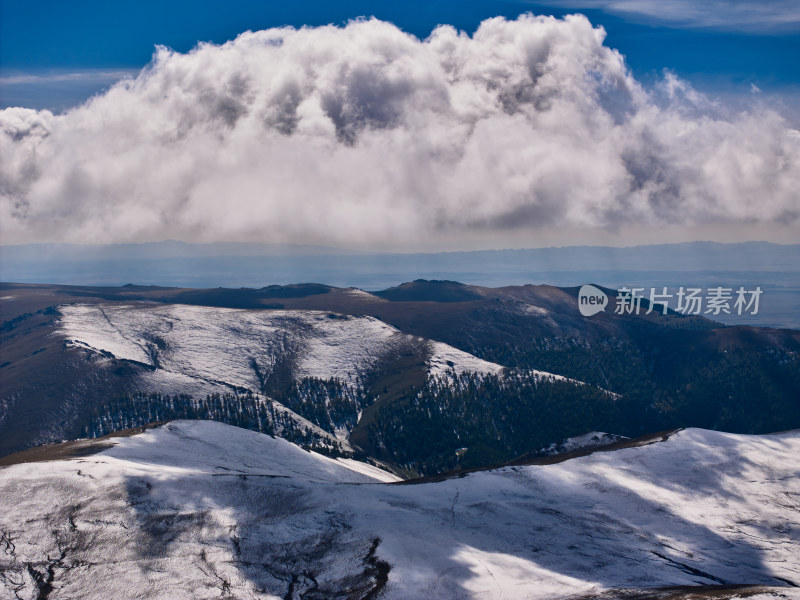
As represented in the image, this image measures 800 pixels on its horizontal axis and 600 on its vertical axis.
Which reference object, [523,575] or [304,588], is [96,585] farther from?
[523,575]

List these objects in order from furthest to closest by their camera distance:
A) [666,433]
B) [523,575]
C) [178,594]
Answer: [666,433]
[523,575]
[178,594]

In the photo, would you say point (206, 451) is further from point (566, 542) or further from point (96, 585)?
point (566, 542)

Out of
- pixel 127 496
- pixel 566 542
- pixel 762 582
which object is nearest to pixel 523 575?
pixel 566 542

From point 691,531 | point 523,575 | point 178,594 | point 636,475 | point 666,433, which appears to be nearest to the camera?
point 178,594

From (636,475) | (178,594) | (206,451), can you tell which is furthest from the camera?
(206,451)

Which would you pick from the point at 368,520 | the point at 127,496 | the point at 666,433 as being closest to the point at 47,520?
the point at 127,496

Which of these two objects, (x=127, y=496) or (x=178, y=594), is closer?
(x=178, y=594)
